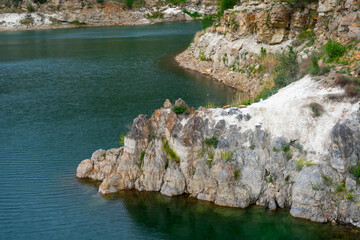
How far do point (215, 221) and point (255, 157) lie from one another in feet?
13.7

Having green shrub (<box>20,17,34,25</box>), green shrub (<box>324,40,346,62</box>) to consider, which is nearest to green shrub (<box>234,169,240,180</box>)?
green shrub (<box>324,40,346,62</box>)

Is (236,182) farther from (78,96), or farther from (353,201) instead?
(78,96)

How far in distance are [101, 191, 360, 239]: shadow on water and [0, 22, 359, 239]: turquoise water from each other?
52 mm

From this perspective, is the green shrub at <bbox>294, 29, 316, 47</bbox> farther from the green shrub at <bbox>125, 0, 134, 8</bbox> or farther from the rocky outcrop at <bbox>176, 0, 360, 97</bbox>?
the green shrub at <bbox>125, 0, 134, 8</bbox>

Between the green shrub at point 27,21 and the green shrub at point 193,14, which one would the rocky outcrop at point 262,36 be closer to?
the green shrub at point 193,14

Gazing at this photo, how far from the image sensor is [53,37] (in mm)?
96812

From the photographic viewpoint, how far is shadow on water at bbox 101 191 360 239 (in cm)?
1906

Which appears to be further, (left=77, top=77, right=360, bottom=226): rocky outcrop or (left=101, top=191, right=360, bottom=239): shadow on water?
(left=77, top=77, right=360, bottom=226): rocky outcrop

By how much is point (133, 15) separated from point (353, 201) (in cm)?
11835

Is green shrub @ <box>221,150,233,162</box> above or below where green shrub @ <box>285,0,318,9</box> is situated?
below

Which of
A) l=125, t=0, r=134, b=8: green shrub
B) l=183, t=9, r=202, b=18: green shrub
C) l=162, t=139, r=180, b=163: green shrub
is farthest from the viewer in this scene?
l=183, t=9, r=202, b=18: green shrub

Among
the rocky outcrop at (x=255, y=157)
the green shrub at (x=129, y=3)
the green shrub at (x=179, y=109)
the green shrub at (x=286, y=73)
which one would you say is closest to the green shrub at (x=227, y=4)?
the green shrub at (x=286, y=73)

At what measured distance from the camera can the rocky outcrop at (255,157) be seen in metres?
19.8

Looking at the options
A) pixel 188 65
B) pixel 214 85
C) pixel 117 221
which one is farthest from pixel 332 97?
pixel 188 65
